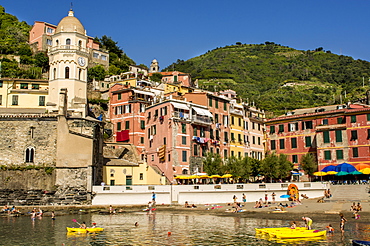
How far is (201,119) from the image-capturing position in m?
59.3

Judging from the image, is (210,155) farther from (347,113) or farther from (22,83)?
(22,83)

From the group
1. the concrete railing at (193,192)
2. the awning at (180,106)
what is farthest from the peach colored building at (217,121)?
the concrete railing at (193,192)

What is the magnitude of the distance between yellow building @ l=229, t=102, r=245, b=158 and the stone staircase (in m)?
17.8

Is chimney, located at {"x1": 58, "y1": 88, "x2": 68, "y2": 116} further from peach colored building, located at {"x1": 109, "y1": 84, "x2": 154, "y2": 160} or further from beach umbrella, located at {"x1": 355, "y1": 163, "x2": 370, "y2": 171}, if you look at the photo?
beach umbrella, located at {"x1": 355, "y1": 163, "x2": 370, "y2": 171}

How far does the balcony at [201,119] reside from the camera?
5841 centimetres

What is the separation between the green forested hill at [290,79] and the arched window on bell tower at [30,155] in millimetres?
62433

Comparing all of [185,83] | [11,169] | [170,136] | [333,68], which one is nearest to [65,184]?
[11,169]

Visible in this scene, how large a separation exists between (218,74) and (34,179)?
413ft

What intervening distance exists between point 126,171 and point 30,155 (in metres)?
13.0

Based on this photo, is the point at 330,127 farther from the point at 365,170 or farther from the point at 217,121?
the point at 217,121

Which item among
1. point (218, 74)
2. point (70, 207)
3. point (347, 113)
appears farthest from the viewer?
point (218, 74)

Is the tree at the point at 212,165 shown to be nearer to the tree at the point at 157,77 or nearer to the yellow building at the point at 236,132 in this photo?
the yellow building at the point at 236,132

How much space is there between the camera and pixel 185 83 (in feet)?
300

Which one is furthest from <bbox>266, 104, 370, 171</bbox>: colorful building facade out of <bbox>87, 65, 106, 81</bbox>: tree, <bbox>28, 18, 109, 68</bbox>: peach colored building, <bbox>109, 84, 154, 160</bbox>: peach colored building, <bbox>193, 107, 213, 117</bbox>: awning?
<bbox>28, 18, 109, 68</bbox>: peach colored building
